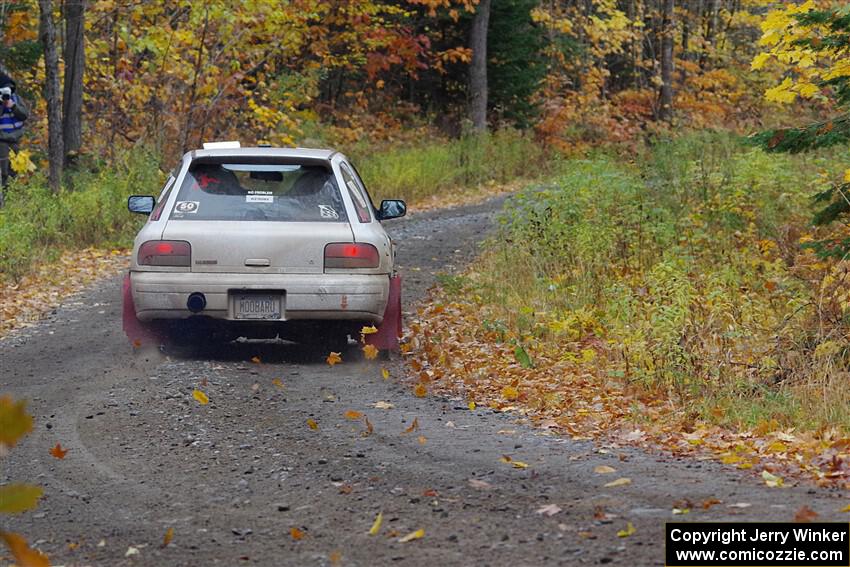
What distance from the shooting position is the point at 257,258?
886cm

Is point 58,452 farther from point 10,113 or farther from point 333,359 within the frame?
point 10,113

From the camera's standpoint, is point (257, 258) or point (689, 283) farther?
point (689, 283)

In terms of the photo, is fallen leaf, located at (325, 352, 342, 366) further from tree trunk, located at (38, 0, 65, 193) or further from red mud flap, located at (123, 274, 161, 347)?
tree trunk, located at (38, 0, 65, 193)

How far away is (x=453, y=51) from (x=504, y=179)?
4107 millimetres

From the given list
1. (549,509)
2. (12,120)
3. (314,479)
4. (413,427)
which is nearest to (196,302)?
(413,427)

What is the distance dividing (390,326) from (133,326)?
6.57ft

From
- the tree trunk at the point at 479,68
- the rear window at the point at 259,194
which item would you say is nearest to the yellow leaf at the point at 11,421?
the rear window at the point at 259,194

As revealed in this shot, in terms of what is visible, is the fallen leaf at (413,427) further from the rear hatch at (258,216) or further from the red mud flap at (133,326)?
the red mud flap at (133,326)

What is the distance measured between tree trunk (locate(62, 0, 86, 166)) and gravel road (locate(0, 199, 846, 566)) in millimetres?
11947

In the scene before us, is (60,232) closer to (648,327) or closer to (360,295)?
(360,295)

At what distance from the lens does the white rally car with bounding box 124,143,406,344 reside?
8859 millimetres

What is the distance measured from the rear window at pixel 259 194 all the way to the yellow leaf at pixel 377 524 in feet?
14.3

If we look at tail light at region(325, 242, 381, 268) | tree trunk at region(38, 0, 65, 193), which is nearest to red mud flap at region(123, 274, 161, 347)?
tail light at region(325, 242, 381, 268)

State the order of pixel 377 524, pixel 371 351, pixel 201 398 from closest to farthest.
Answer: pixel 377 524
pixel 201 398
pixel 371 351
